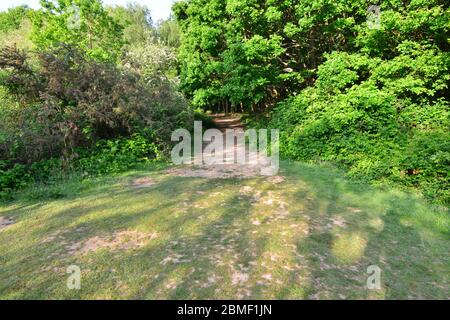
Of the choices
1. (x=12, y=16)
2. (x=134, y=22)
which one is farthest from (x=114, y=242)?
(x=12, y=16)

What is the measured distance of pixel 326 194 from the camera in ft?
21.1

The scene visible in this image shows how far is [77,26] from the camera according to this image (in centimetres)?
A: 1792

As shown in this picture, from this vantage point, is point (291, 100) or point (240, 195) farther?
point (291, 100)

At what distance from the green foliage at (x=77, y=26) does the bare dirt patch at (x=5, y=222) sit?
1306 cm

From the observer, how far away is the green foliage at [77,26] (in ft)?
56.8

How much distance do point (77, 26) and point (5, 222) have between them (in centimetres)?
1651

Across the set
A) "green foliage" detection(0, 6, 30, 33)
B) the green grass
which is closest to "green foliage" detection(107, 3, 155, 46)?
the green grass

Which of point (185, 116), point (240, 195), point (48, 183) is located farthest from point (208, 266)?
point (185, 116)

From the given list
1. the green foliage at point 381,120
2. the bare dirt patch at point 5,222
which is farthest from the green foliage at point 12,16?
the bare dirt patch at point 5,222

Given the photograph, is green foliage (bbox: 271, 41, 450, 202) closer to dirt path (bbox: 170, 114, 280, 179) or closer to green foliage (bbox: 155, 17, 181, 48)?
dirt path (bbox: 170, 114, 280, 179)

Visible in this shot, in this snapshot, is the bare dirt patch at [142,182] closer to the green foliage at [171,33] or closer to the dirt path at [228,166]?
the dirt path at [228,166]

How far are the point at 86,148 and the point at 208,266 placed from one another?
670cm

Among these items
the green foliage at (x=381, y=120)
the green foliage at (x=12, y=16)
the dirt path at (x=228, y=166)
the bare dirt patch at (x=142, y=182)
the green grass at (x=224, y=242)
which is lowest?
the green grass at (x=224, y=242)
